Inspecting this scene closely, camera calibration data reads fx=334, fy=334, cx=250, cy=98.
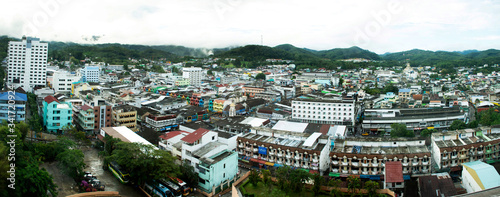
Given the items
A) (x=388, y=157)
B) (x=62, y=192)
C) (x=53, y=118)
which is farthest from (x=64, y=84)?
(x=388, y=157)

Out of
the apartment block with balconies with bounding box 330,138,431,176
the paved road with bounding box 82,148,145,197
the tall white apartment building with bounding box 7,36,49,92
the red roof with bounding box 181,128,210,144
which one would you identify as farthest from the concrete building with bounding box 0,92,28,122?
the apartment block with balconies with bounding box 330,138,431,176

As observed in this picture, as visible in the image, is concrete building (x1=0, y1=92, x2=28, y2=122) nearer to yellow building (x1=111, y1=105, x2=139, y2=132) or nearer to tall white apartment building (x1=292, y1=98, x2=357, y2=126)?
yellow building (x1=111, y1=105, x2=139, y2=132)

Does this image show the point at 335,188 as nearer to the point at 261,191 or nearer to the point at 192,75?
the point at 261,191

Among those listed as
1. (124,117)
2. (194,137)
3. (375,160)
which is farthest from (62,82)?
(375,160)

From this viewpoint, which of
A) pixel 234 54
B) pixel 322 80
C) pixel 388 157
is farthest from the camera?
pixel 234 54

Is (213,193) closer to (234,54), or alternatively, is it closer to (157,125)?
(157,125)
